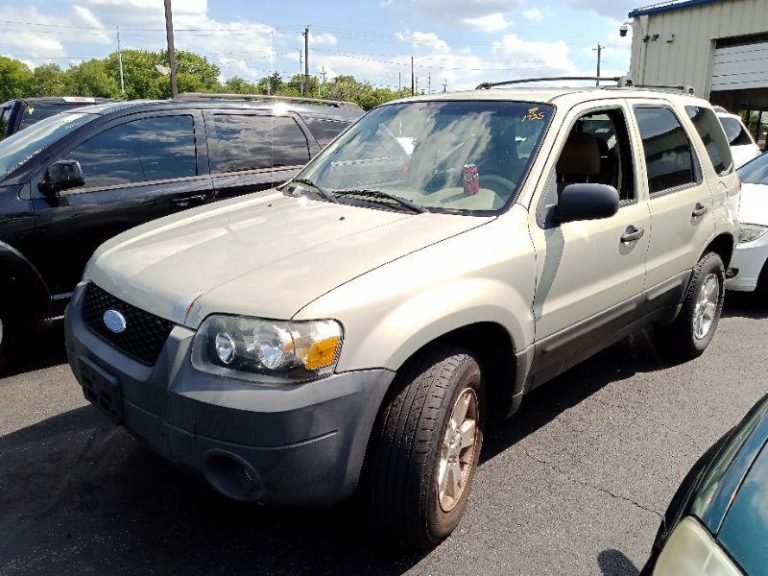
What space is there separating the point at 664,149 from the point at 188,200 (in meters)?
3.31

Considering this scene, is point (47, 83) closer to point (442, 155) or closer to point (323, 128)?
point (323, 128)

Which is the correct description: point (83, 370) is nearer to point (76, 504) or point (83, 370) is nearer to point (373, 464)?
point (76, 504)

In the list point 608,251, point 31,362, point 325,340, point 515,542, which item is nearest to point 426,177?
point 608,251

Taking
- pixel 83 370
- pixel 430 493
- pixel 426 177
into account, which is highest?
pixel 426 177

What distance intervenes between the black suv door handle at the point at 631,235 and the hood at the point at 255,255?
1.06 m

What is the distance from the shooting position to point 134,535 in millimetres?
2639

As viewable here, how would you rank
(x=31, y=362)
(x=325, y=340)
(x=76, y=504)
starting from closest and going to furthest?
(x=325, y=340) → (x=76, y=504) → (x=31, y=362)

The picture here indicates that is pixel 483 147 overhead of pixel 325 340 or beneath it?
overhead

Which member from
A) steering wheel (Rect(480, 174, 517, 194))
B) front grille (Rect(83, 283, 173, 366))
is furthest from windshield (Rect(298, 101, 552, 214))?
front grille (Rect(83, 283, 173, 366))

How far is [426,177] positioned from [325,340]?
1.38m

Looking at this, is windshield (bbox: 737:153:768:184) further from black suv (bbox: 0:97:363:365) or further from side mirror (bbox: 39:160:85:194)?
side mirror (bbox: 39:160:85:194)

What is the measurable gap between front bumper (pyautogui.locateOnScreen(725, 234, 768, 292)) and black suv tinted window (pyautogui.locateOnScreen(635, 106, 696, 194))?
1.87 meters

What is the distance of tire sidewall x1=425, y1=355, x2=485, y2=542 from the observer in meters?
2.34

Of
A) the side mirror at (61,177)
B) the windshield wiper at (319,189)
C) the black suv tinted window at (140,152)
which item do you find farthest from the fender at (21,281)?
the windshield wiper at (319,189)
